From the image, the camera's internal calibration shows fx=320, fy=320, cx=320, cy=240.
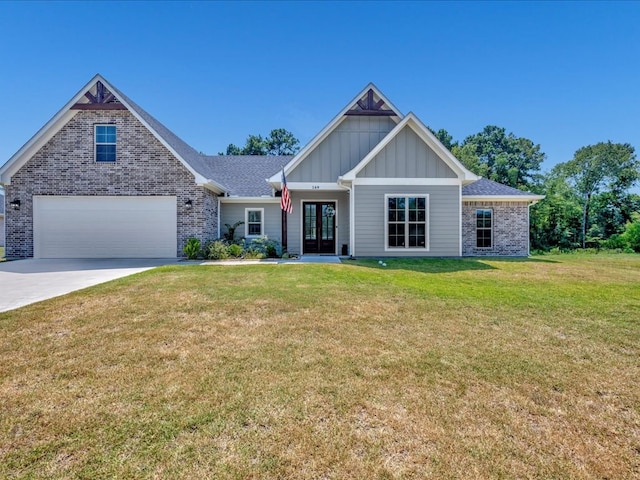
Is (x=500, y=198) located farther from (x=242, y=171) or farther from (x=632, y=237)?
(x=632, y=237)

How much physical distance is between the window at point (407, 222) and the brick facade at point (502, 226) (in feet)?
11.6

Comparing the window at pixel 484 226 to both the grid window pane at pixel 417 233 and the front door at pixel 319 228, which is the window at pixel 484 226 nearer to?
the grid window pane at pixel 417 233

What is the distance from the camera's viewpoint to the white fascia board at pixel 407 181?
1223 cm

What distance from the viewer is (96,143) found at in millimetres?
13203

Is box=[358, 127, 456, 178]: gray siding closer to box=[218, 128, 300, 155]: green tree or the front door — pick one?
the front door

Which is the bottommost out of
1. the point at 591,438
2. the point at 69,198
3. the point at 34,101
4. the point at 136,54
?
the point at 591,438

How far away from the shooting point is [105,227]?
43.8ft

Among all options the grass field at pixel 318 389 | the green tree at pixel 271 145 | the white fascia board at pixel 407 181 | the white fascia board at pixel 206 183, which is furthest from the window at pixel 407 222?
the green tree at pixel 271 145

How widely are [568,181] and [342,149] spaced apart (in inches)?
1093

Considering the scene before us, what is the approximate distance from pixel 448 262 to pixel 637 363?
774 cm

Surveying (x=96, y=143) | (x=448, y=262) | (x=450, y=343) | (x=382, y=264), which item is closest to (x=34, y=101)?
(x=96, y=143)

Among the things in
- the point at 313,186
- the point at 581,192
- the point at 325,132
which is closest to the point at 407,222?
the point at 313,186

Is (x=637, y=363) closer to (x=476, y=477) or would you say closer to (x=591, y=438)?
(x=591, y=438)

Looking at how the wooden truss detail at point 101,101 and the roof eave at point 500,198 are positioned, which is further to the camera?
the roof eave at point 500,198
